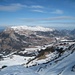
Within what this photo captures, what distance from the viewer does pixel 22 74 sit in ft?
88.7

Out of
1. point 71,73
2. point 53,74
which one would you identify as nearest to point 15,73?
point 53,74

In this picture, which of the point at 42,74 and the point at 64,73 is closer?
the point at 64,73

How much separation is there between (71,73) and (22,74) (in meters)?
7.09

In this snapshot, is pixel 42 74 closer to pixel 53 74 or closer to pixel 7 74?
pixel 53 74

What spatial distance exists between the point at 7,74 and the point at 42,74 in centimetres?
689

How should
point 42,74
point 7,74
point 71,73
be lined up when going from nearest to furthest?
point 71,73, point 7,74, point 42,74

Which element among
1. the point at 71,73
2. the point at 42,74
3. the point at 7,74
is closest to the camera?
the point at 71,73

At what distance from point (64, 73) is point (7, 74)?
8330 millimetres

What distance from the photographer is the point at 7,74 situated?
27.1 m

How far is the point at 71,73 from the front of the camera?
25.5 m

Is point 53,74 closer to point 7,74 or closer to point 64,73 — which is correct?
point 64,73

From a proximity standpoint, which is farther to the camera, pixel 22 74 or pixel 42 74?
pixel 42 74

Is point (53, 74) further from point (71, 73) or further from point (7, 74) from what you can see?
point (7, 74)

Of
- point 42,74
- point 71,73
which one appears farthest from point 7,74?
point 71,73
